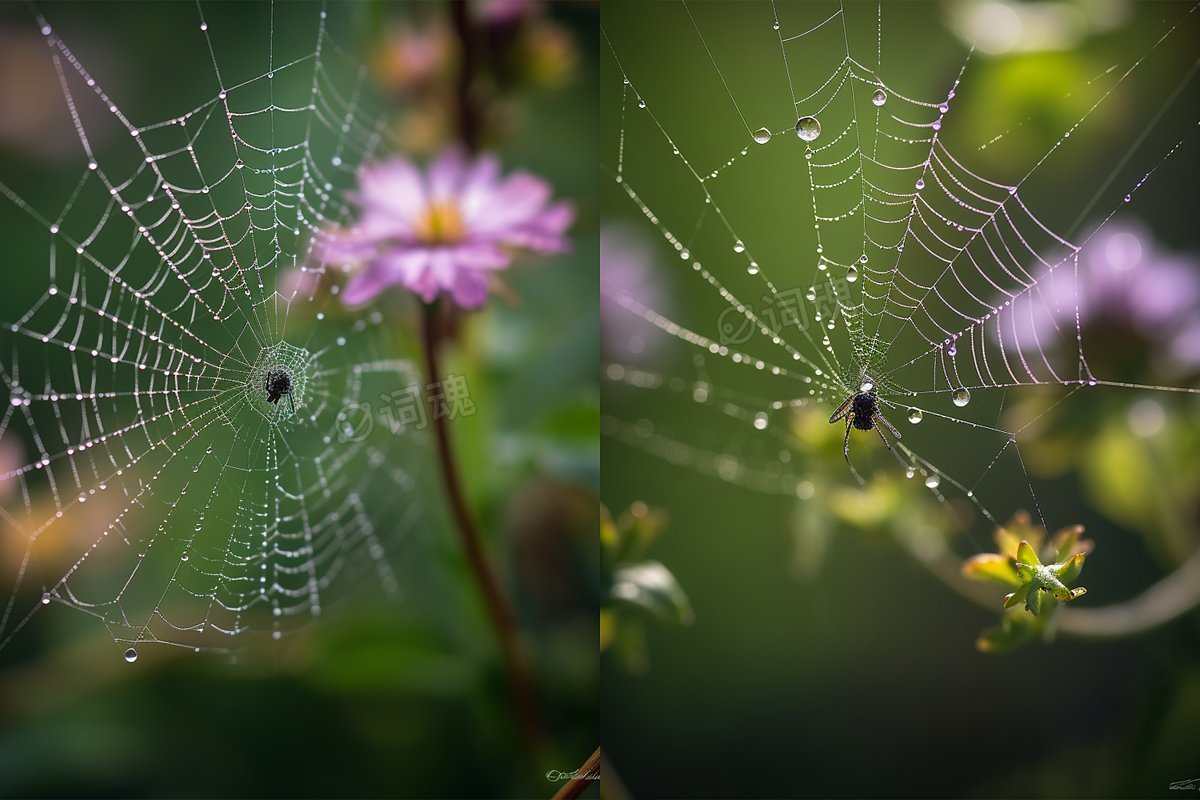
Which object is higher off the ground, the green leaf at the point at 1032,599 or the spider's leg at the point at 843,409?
the spider's leg at the point at 843,409

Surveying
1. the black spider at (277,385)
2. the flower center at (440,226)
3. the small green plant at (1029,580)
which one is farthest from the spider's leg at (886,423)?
the black spider at (277,385)

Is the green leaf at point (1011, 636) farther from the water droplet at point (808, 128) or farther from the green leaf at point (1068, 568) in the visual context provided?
the water droplet at point (808, 128)

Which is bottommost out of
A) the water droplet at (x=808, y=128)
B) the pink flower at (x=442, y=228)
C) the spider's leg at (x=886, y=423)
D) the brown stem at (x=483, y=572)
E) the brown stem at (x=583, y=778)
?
the brown stem at (x=583, y=778)

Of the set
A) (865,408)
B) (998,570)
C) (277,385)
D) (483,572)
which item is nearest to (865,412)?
(865,408)

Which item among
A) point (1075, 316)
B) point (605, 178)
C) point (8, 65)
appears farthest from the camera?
point (605, 178)

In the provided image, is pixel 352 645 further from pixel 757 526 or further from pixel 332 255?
pixel 757 526

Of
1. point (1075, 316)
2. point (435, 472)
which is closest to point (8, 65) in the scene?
point (435, 472)

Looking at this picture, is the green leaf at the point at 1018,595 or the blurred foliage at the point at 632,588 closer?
the green leaf at the point at 1018,595
